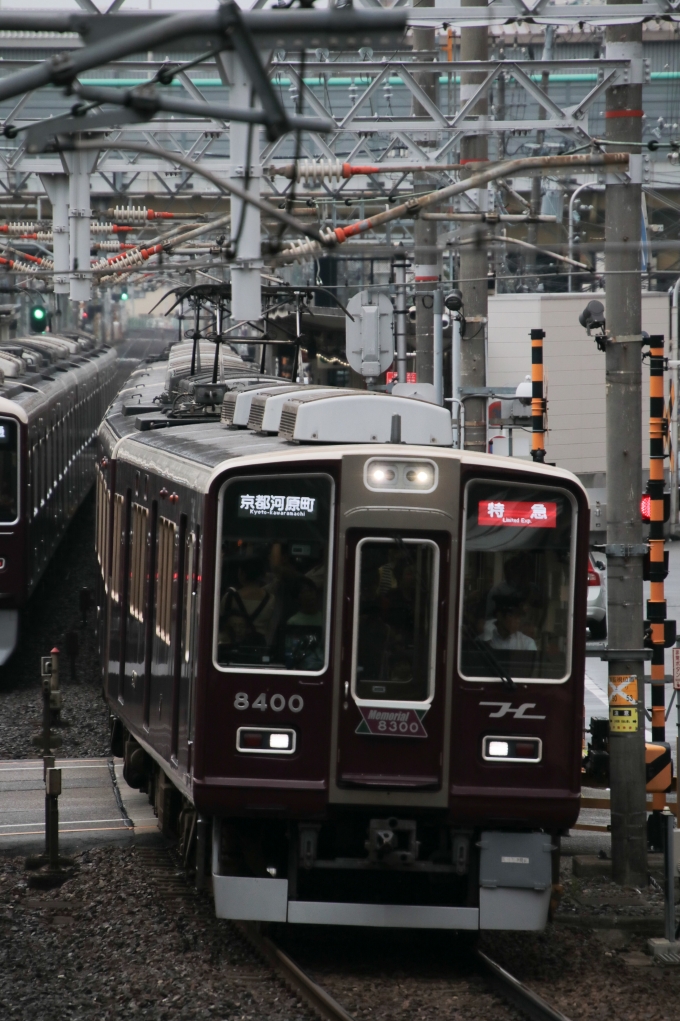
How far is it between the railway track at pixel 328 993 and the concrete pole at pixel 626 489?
1605mm

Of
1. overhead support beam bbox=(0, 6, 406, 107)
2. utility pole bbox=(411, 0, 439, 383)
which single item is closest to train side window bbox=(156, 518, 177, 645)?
overhead support beam bbox=(0, 6, 406, 107)

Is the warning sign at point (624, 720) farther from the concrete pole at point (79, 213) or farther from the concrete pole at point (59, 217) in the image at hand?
the concrete pole at point (59, 217)

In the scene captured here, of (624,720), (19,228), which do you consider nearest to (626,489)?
(624,720)

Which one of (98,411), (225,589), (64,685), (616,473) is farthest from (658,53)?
(225,589)

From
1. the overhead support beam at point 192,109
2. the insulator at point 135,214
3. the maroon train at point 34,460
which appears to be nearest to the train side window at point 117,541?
the maroon train at point 34,460

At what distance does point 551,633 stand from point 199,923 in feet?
7.66

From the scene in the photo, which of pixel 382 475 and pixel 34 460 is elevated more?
pixel 382 475

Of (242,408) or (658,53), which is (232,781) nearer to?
(242,408)

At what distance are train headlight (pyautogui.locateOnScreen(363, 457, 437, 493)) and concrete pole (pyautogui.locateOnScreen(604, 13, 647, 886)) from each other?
2.06 m

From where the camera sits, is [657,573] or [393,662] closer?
[393,662]

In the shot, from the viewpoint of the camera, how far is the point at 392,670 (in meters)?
6.76

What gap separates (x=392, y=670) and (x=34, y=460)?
31.9ft

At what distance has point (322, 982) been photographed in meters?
6.70

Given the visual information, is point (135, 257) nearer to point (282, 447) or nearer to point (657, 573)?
point (657, 573)
